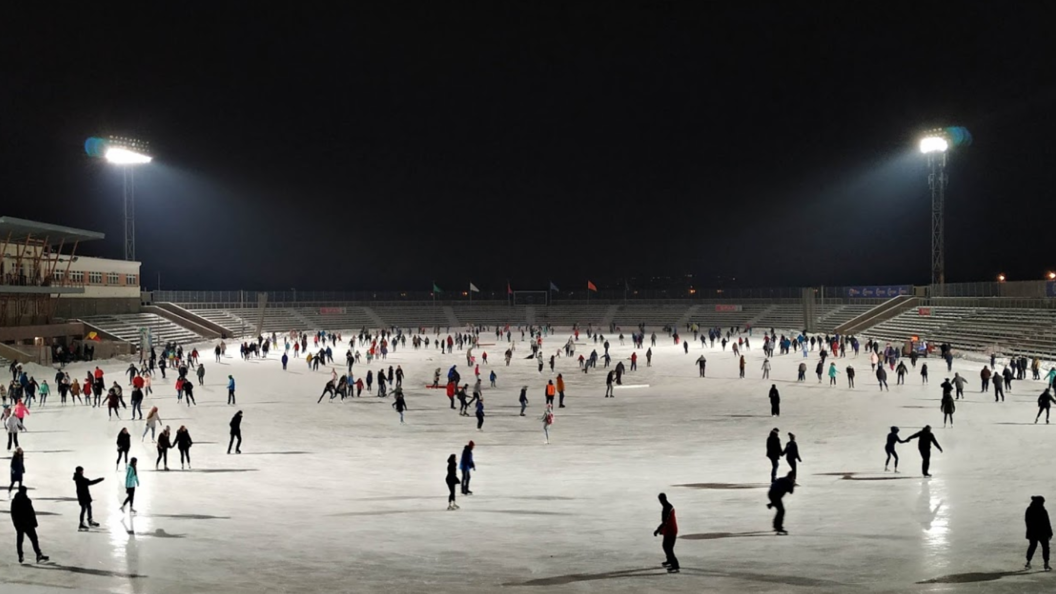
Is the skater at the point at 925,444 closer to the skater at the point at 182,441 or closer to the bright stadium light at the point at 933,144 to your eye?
the skater at the point at 182,441

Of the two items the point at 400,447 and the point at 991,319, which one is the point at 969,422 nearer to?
the point at 400,447

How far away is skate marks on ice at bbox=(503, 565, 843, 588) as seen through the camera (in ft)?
32.9

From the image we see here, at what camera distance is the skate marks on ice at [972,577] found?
32.5 feet

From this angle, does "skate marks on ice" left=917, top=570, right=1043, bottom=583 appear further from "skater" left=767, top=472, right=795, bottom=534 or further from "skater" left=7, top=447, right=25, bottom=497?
"skater" left=7, top=447, right=25, bottom=497

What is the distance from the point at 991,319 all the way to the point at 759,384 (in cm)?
2268

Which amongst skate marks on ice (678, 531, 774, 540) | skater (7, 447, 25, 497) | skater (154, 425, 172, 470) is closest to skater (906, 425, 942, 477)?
skate marks on ice (678, 531, 774, 540)

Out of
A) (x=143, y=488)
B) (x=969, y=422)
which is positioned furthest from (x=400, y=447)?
(x=969, y=422)

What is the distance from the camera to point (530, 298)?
102438 mm

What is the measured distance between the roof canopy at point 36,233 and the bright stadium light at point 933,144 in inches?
2323

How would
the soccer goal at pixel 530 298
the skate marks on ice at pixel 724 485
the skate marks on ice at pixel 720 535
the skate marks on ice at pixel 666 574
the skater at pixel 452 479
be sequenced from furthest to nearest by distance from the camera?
the soccer goal at pixel 530 298 < the skate marks on ice at pixel 724 485 < the skater at pixel 452 479 < the skate marks on ice at pixel 720 535 < the skate marks on ice at pixel 666 574

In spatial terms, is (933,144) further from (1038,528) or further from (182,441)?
(182,441)

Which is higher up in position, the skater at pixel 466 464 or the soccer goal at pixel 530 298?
the soccer goal at pixel 530 298

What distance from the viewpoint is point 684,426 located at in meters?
24.1

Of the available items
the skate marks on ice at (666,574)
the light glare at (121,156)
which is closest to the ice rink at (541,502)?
the skate marks on ice at (666,574)
